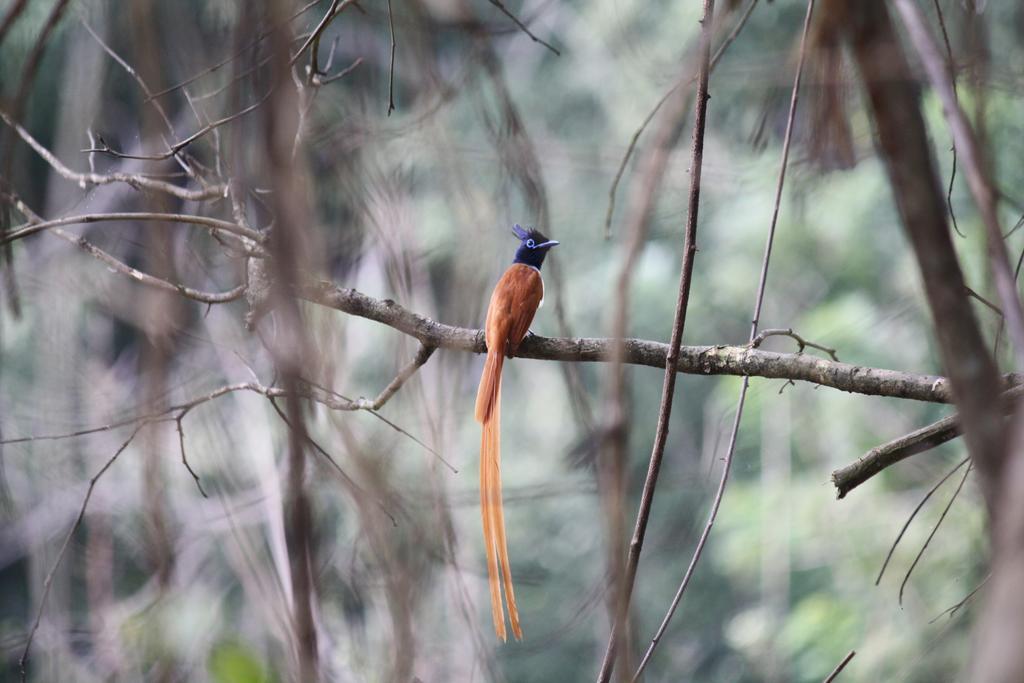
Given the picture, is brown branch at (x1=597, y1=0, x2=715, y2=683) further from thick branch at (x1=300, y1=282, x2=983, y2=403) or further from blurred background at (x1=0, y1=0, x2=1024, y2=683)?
thick branch at (x1=300, y1=282, x2=983, y2=403)

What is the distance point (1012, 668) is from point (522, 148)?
675mm

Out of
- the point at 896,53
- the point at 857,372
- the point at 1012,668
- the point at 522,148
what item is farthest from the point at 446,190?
the point at 857,372

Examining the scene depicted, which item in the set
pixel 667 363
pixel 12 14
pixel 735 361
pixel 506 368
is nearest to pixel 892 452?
pixel 735 361

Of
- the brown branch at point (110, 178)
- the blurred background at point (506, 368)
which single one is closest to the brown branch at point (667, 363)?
the blurred background at point (506, 368)

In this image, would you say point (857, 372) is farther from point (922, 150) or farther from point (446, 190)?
point (922, 150)

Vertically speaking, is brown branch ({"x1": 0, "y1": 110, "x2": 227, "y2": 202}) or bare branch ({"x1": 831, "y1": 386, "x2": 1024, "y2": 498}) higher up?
brown branch ({"x1": 0, "y1": 110, "x2": 227, "y2": 202})

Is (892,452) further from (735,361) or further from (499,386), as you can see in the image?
(499,386)

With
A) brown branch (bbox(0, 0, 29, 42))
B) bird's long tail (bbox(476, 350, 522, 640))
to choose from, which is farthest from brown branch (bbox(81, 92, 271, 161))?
bird's long tail (bbox(476, 350, 522, 640))

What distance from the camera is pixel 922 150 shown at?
1.73 feet

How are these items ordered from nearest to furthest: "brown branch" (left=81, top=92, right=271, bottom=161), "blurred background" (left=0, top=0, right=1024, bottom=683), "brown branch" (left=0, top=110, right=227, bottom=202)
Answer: "brown branch" (left=81, top=92, right=271, bottom=161) < "blurred background" (left=0, top=0, right=1024, bottom=683) < "brown branch" (left=0, top=110, right=227, bottom=202)

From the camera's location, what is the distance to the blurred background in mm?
934

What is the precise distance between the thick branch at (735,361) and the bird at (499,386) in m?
0.22

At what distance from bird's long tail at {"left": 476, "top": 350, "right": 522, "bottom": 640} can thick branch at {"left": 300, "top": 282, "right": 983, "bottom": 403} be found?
0.68ft

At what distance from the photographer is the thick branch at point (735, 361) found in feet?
5.13
